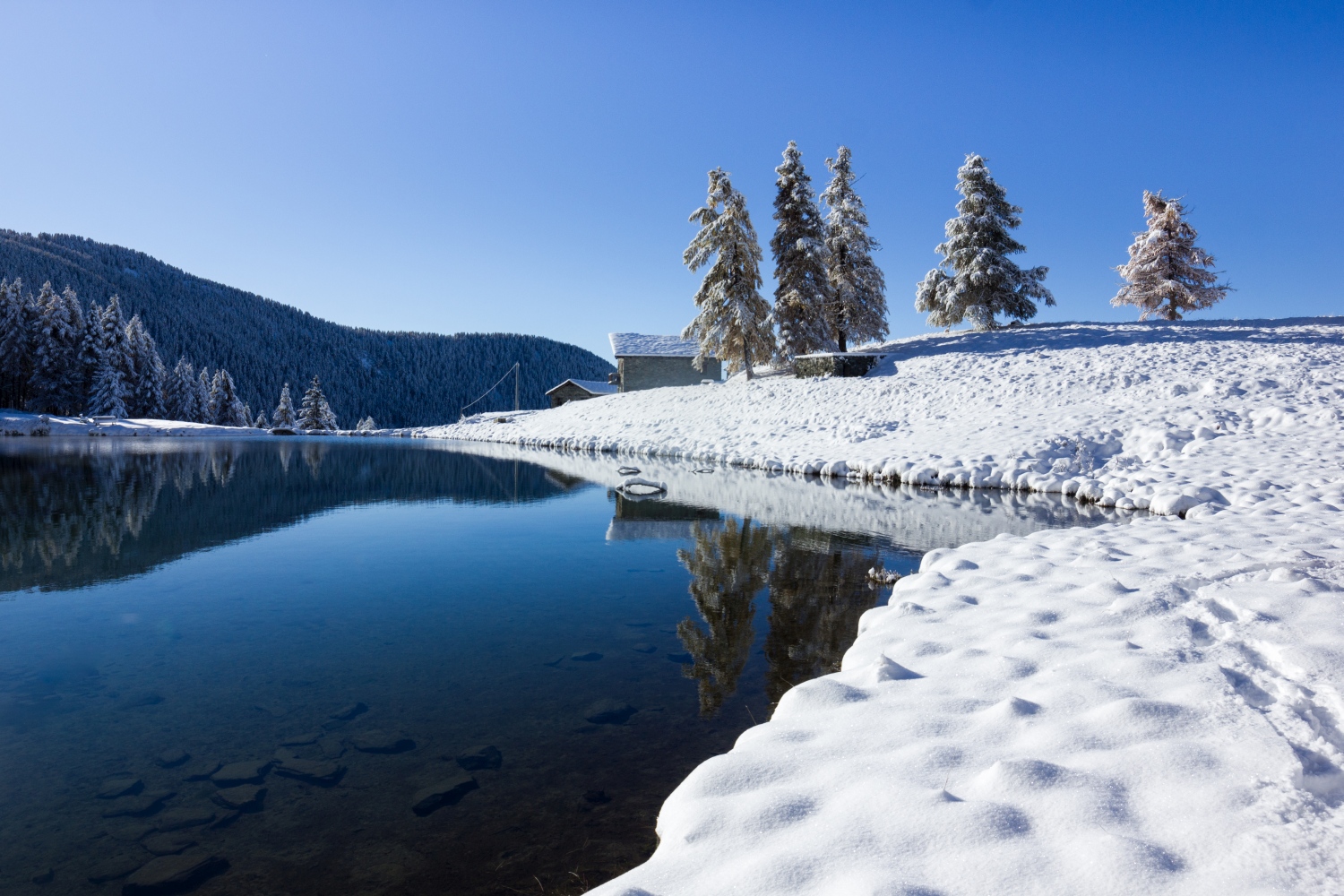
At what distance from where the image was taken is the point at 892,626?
482cm

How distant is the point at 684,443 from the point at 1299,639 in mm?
22863

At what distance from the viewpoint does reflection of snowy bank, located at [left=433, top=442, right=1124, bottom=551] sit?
9.83 meters

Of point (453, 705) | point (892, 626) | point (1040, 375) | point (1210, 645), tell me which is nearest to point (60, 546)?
point (453, 705)

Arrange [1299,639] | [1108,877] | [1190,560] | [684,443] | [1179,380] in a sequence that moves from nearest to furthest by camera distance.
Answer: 1. [1108,877]
2. [1299,639]
3. [1190,560]
4. [1179,380]
5. [684,443]

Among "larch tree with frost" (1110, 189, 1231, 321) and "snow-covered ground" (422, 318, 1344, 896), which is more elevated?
"larch tree with frost" (1110, 189, 1231, 321)

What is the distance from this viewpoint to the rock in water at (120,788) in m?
3.06

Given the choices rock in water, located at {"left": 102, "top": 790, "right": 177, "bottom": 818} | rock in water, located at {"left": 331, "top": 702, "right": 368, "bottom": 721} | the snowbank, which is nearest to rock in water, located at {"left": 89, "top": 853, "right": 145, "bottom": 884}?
rock in water, located at {"left": 102, "top": 790, "right": 177, "bottom": 818}

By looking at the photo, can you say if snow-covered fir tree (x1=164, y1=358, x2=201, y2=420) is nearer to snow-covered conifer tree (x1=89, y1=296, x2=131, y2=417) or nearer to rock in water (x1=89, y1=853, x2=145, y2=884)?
snow-covered conifer tree (x1=89, y1=296, x2=131, y2=417)

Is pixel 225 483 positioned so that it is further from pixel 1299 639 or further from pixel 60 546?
pixel 1299 639

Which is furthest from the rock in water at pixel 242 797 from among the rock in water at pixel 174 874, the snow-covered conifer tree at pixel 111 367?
the snow-covered conifer tree at pixel 111 367

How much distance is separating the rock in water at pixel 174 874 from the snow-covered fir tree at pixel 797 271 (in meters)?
33.6

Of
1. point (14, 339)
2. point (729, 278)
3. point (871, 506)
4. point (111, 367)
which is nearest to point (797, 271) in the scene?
point (729, 278)

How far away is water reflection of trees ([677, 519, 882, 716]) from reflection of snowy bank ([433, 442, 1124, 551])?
1133 millimetres

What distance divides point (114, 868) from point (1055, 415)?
2103 centimetres
